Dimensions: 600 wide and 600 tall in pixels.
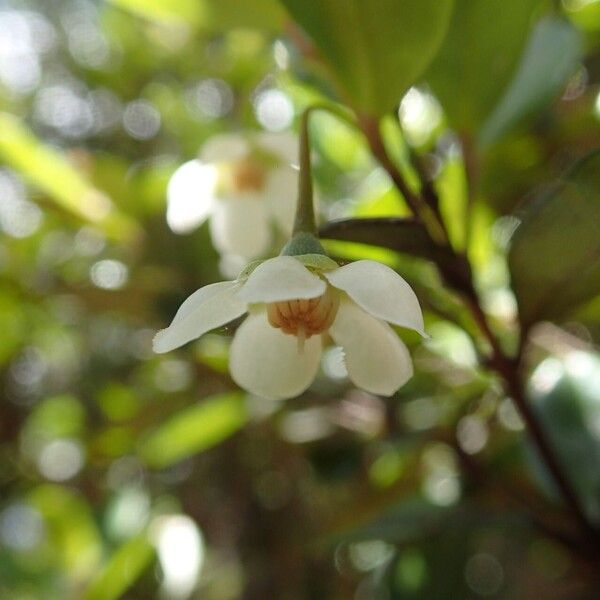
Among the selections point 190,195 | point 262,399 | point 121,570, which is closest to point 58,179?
point 190,195

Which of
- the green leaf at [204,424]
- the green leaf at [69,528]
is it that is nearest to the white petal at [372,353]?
the green leaf at [204,424]

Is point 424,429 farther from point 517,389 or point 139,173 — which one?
point 139,173

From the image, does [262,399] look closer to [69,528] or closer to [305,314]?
[305,314]

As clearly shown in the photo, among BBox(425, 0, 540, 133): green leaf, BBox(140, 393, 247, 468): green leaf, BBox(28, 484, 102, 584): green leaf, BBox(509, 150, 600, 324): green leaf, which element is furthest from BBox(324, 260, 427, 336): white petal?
BBox(28, 484, 102, 584): green leaf

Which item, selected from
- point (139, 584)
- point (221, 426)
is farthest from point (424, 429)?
point (139, 584)

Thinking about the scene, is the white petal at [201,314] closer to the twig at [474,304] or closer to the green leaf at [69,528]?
the twig at [474,304]

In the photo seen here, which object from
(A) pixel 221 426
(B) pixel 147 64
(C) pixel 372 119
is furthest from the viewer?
(B) pixel 147 64
